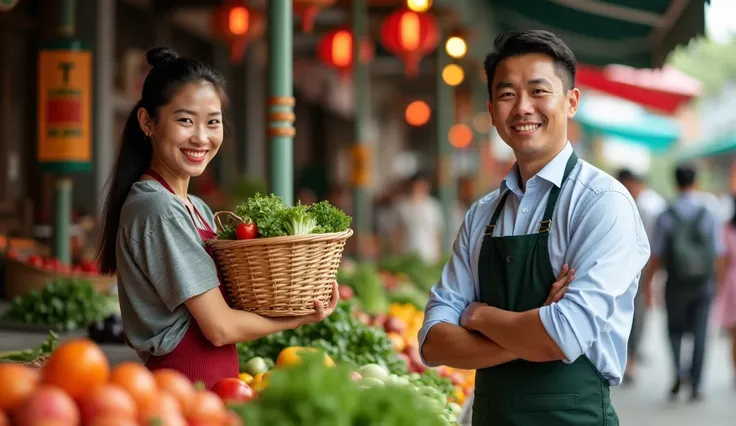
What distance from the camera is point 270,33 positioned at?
15.5 feet

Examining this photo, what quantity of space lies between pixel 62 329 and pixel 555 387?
4.24 meters

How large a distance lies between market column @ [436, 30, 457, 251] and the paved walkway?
3.39m

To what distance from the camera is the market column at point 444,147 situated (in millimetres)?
13234

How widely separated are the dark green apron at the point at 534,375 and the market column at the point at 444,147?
10530 mm

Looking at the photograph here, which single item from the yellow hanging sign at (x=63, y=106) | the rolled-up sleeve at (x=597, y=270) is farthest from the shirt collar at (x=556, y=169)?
the yellow hanging sign at (x=63, y=106)

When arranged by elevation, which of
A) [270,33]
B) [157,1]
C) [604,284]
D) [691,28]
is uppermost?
[157,1]

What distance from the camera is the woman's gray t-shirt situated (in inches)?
105

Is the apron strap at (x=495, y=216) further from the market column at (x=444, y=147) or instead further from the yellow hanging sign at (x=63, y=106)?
the market column at (x=444, y=147)

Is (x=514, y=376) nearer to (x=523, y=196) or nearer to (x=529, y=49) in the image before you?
(x=523, y=196)

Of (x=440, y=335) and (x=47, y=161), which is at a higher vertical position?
(x=47, y=161)

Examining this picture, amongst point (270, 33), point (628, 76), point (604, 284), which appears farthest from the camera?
point (628, 76)

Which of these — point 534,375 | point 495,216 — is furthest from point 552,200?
point 534,375

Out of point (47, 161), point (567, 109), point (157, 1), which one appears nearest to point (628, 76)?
point (157, 1)

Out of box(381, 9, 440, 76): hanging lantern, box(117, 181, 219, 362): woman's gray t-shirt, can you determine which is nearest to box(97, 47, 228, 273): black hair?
box(117, 181, 219, 362): woman's gray t-shirt
